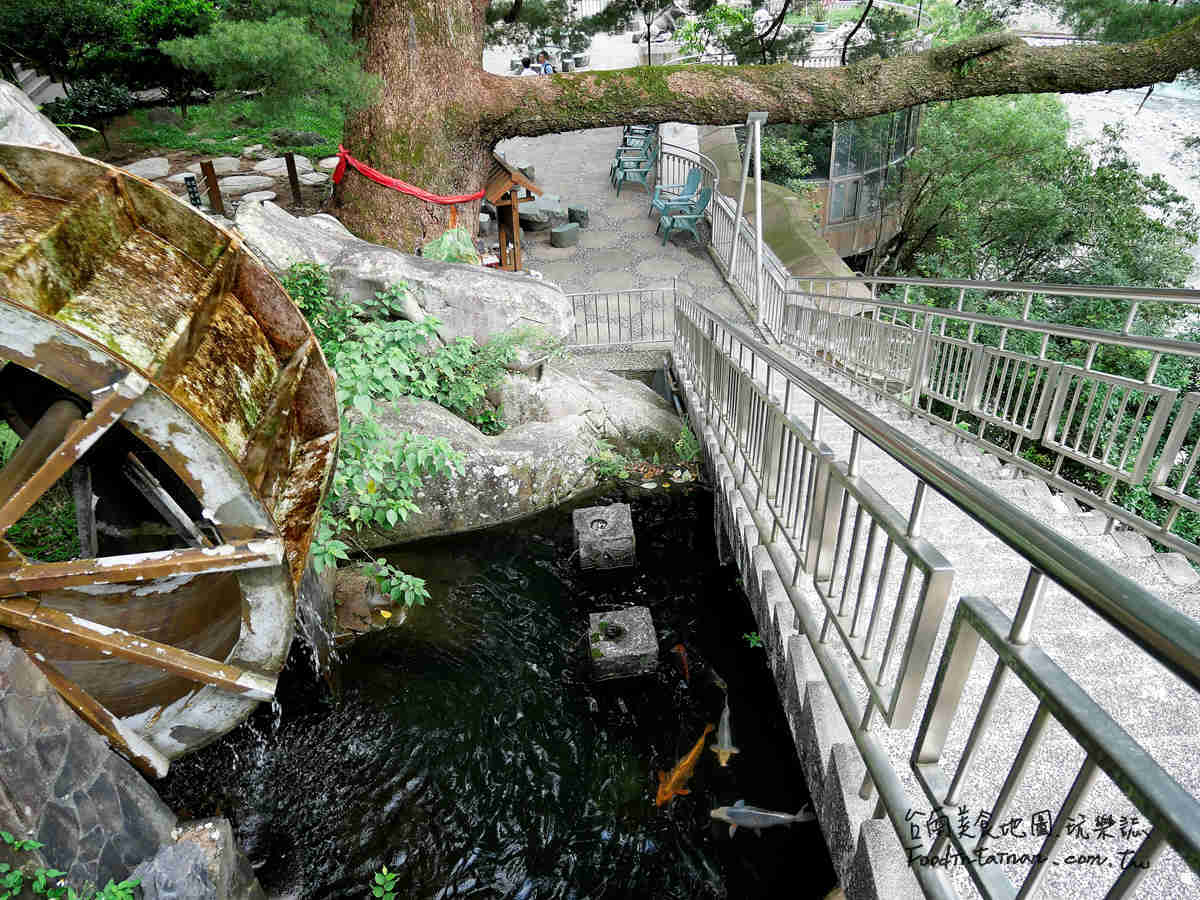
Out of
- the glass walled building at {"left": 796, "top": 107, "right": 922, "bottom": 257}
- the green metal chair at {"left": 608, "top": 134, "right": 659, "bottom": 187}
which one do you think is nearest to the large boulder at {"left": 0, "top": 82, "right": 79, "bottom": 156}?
the green metal chair at {"left": 608, "top": 134, "right": 659, "bottom": 187}

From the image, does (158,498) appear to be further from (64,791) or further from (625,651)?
(625,651)

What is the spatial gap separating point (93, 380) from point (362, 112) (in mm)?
6640

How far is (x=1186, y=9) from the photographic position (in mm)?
9156

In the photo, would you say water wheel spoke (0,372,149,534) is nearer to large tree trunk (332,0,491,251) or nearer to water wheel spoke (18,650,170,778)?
water wheel spoke (18,650,170,778)

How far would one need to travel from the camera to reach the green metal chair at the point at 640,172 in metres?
14.9

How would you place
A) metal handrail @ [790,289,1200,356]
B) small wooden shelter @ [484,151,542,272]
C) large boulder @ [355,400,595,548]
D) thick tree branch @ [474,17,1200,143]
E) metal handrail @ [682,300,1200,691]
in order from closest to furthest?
metal handrail @ [682,300,1200,691], metal handrail @ [790,289,1200,356], large boulder @ [355,400,595,548], thick tree branch @ [474,17,1200,143], small wooden shelter @ [484,151,542,272]

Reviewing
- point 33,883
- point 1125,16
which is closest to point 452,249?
point 33,883

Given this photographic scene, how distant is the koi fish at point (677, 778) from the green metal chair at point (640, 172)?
41.3ft

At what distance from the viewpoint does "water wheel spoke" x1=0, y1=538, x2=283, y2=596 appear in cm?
336

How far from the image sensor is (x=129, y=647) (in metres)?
3.59

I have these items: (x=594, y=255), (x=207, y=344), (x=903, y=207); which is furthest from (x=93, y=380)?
(x=903, y=207)

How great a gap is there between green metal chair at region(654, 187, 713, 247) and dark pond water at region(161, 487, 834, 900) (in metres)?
8.19

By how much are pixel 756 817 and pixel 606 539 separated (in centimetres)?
259

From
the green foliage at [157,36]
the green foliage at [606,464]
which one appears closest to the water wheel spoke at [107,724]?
the green foliage at [606,464]
